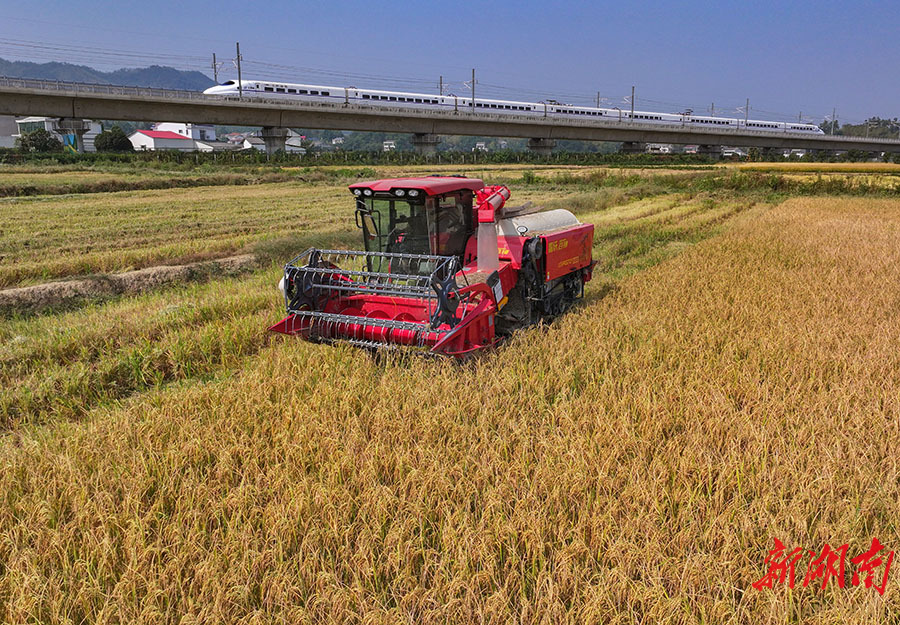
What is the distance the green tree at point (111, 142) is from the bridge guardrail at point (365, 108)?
690cm

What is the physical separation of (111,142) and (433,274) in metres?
59.8

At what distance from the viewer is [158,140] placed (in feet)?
283

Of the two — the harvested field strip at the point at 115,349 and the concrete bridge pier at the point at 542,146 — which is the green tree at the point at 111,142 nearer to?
the concrete bridge pier at the point at 542,146

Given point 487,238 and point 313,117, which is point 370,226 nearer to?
point 487,238

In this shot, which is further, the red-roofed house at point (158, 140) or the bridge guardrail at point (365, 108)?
the red-roofed house at point (158, 140)

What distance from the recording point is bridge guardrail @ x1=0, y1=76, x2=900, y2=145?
1411 inches

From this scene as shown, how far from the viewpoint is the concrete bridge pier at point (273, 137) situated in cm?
4412

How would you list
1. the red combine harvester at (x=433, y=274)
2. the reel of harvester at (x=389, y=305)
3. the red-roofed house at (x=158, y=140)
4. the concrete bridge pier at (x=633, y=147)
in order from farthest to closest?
the red-roofed house at (x=158, y=140), the concrete bridge pier at (x=633, y=147), the red combine harvester at (x=433, y=274), the reel of harvester at (x=389, y=305)

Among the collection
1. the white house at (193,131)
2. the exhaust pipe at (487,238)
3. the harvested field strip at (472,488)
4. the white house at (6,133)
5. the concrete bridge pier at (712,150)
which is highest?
the white house at (193,131)

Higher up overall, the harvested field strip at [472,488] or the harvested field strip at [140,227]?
the harvested field strip at [140,227]

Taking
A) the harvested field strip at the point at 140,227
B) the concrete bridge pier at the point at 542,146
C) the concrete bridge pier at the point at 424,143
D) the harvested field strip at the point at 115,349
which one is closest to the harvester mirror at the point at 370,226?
the harvested field strip at the point at 115,349

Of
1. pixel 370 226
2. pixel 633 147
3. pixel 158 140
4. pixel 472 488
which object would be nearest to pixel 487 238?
pixel 370 226

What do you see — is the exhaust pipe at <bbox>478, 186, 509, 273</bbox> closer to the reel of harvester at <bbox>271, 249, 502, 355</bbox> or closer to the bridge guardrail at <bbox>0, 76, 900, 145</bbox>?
the reel of harvester at <bbox>271, 249, 502, 355</bbox>

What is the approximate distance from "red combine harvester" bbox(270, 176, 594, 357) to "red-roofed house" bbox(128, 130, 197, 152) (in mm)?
86660
